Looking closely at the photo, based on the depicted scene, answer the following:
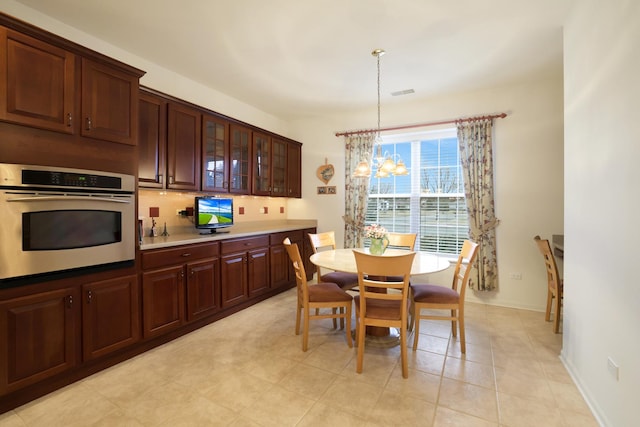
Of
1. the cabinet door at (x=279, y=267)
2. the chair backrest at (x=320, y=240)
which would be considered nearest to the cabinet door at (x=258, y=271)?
the cabinet door at (x=279, y=267)

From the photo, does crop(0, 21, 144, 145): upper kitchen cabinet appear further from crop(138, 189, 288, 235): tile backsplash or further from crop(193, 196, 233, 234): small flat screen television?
crop(193, 196, 233, 234): small flat screen television

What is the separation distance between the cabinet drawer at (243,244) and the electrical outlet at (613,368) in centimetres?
320

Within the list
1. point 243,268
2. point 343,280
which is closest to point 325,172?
point 243,268

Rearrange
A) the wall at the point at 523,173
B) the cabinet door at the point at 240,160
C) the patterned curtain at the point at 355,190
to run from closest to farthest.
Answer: the wall at the point at 523,173, the cabinet door at the point at 240,160, the patterned curtain at the point at 355,190

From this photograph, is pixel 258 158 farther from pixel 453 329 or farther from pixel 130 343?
pixel 453 329

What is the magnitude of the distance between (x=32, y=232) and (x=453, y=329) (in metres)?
3.43

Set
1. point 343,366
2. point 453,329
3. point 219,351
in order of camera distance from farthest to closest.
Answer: point 453,329
point 219,351
point 343,366

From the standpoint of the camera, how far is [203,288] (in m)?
3.00

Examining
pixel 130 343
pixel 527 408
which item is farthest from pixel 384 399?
pixel 130 343

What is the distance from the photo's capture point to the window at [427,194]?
408cm

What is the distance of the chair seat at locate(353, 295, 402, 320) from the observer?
2.21m

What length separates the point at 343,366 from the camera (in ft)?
7.55

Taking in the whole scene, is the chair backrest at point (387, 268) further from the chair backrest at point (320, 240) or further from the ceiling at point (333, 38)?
the ceiling at point (333, 38)

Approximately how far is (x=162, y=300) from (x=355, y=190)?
3037 mm
